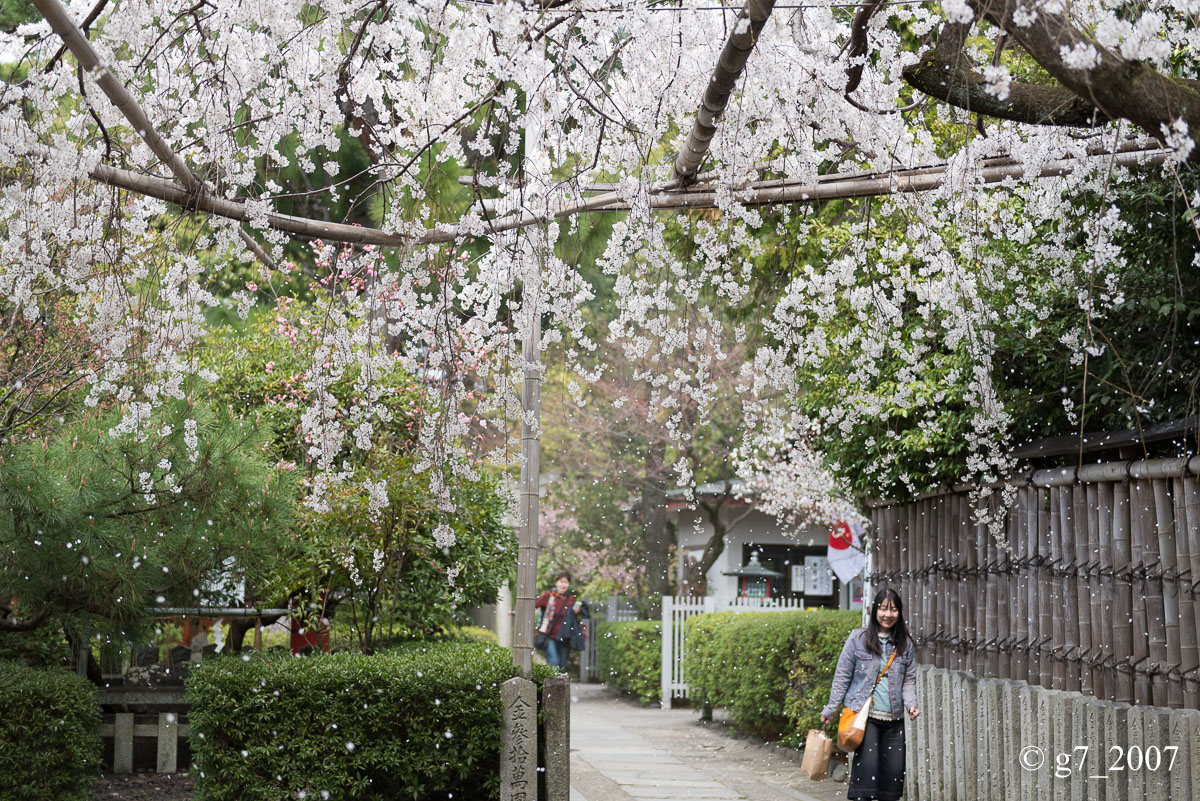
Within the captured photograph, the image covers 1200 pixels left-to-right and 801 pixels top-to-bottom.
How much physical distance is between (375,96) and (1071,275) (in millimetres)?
3804

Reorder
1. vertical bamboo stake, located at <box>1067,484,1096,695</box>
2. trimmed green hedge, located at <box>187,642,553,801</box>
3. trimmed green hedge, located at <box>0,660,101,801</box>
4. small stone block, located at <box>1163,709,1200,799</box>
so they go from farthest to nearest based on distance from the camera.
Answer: trimmed green hedge, located at <box>187,642,553,801</box>, trimmed green hedge, located at <box>0,660,101,801</box>, vertical bamboo stake, located at <box>1067,484,1096,695</box>, small stone block, located at <box>1163,709,1200,799</box>

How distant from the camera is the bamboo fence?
5.23m

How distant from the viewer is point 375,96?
5457mm

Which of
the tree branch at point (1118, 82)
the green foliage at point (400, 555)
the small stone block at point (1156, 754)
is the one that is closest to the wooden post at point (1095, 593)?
the small stone block at point (1156, 754)

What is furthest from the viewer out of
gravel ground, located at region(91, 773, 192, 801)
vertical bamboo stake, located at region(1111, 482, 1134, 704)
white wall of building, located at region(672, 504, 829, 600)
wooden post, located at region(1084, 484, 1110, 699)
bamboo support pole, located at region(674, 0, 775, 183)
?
white wall of building, located at region(672, 504, 829, 600)

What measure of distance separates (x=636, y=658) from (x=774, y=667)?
263 inches

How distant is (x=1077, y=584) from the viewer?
20.1 ft

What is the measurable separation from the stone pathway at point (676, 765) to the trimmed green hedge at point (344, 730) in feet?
5.36

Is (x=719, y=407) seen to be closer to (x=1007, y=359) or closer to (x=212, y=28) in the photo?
(x=1007, y=359)

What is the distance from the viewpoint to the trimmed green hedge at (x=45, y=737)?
664 centimetres

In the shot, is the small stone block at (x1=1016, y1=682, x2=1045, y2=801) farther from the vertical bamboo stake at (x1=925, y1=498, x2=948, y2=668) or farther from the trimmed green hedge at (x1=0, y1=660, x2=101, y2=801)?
the trimmed green hedge at (x1=0, y1=660, x2=101, y2=801)

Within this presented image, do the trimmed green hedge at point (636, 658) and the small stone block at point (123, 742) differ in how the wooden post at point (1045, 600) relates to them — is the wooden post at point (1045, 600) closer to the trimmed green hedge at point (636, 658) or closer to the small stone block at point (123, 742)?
the small stone block at point (123, 742)

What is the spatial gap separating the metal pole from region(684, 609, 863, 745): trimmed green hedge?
348 cm

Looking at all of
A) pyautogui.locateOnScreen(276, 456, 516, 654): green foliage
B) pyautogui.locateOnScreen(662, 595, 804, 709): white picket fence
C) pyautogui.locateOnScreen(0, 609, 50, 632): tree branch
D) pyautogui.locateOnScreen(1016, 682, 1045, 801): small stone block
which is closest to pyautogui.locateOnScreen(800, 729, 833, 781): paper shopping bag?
pyautogui.locateOnScreen(1016, 682, 1045, 801): small stone block
